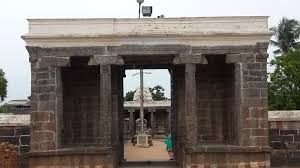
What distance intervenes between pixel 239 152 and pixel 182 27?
3.36 m

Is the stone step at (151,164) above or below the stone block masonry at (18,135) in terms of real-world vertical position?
below

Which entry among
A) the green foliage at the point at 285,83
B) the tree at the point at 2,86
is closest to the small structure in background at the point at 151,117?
the green foliage at the point at 285,83

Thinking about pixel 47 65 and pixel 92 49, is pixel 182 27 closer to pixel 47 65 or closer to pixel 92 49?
pixel 92 49

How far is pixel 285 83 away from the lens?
31234 millimetres

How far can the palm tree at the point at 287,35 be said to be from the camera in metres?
38.8

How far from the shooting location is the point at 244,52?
1353cm

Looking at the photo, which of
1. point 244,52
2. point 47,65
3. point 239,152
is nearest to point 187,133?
point 239,152

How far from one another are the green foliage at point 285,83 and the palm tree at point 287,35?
7166 mm

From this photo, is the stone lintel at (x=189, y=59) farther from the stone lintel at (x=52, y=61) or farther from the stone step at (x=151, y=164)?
the stone step at (x=151, y=164)

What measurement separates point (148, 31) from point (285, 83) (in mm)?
19310

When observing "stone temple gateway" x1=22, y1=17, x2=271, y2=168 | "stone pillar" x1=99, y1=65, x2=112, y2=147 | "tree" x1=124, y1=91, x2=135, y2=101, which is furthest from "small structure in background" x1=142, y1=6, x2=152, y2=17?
"tree" x1=124, y1=91, x2=135, y2=101

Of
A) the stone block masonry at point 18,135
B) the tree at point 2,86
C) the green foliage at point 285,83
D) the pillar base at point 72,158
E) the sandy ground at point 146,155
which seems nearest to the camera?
the pillar base at point 72,158

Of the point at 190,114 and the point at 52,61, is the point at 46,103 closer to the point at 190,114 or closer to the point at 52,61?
the point at 52,61

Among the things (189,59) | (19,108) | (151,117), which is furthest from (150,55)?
(151,117)
